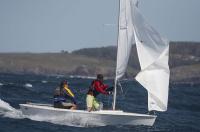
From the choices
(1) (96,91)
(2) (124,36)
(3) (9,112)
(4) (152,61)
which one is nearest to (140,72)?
(4) (152,61)

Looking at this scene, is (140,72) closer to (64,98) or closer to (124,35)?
(124,35)

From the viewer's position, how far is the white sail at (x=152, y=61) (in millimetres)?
31281

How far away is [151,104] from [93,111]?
2467mm

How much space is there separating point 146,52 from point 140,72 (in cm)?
88

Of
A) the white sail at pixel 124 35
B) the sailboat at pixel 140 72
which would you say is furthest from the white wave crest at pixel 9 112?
the white sail at pixel 124 35

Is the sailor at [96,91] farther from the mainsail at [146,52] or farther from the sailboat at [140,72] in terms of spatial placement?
the mainsail at [146,52]

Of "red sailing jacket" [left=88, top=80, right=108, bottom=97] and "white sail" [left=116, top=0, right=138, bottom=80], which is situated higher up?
"white sail" [left=116, top=0, right=138, bottom=80]

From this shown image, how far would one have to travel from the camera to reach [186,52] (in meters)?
197

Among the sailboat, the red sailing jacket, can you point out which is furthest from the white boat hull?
the red sailing jacket

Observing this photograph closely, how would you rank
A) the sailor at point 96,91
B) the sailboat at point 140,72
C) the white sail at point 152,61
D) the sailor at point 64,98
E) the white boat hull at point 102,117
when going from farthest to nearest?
the sailor at point 64,98 < the sailor at point 96,91 < the white sail at point 152,61 < the sailboat at point 140,72 < the white boat hull at point 102,117

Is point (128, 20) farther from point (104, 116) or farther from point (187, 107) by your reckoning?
point (187, 107)

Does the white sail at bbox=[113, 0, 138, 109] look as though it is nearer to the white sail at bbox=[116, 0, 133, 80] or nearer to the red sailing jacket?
the white sail at bbox=[116, 0, 133, 80]

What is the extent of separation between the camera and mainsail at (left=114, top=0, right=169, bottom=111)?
3134cm

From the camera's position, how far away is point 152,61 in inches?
1235
